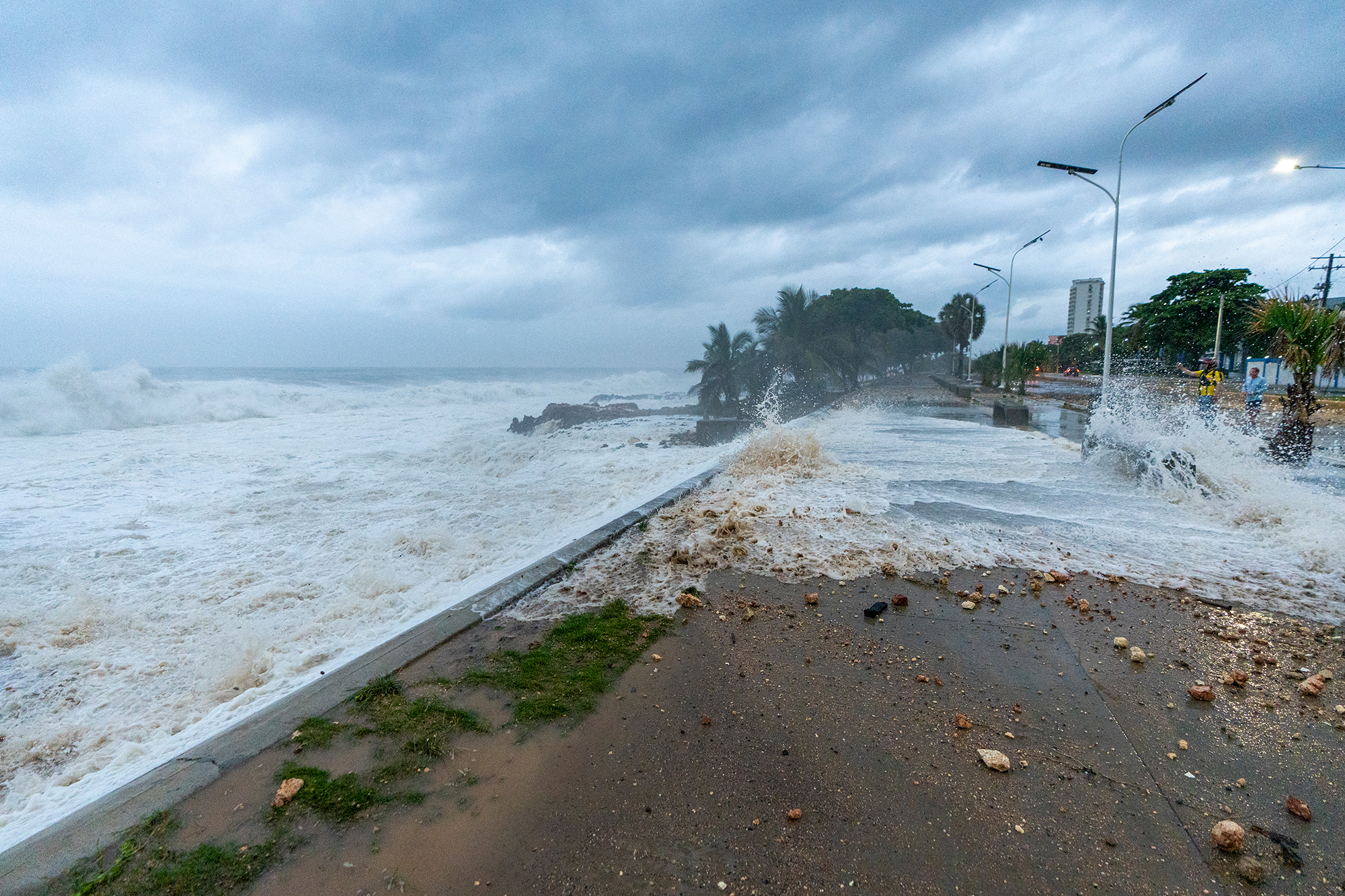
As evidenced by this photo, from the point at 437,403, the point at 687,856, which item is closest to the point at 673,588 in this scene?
the point at 687,856

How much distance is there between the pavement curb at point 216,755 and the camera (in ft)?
6.42

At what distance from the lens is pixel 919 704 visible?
2.68 m

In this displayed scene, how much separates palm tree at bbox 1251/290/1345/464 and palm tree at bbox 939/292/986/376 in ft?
138

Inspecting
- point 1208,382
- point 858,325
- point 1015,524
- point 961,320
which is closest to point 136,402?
point 1015,524

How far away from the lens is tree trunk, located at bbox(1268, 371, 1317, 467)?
309 inches

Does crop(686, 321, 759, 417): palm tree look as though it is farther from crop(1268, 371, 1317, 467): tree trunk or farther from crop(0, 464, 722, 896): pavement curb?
crop(0, 464, 722, 896): pavement curb

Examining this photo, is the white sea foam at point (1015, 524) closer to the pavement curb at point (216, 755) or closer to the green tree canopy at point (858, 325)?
the pavement curb at point (216, 755)

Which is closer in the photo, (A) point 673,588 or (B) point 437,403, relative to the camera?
(A) point 673,588

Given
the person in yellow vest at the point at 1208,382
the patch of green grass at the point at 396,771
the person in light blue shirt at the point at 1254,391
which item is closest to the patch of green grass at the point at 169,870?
the patch of green grass at the point at 396,771

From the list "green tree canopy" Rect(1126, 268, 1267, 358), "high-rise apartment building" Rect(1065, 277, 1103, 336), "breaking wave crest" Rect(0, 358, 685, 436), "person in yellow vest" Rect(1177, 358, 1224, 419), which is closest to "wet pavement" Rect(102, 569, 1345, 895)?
"person in yellow vest" Rect(1177, 358, 1224, 419)

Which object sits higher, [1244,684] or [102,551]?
[1244,684]

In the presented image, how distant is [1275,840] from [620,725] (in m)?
2.28

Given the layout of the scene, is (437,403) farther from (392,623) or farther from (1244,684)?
(1244,684)

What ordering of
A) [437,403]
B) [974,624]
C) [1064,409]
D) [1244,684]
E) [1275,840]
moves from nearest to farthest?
[1275,840], [1244,684], [974,624], [1064,409], [437,403]
